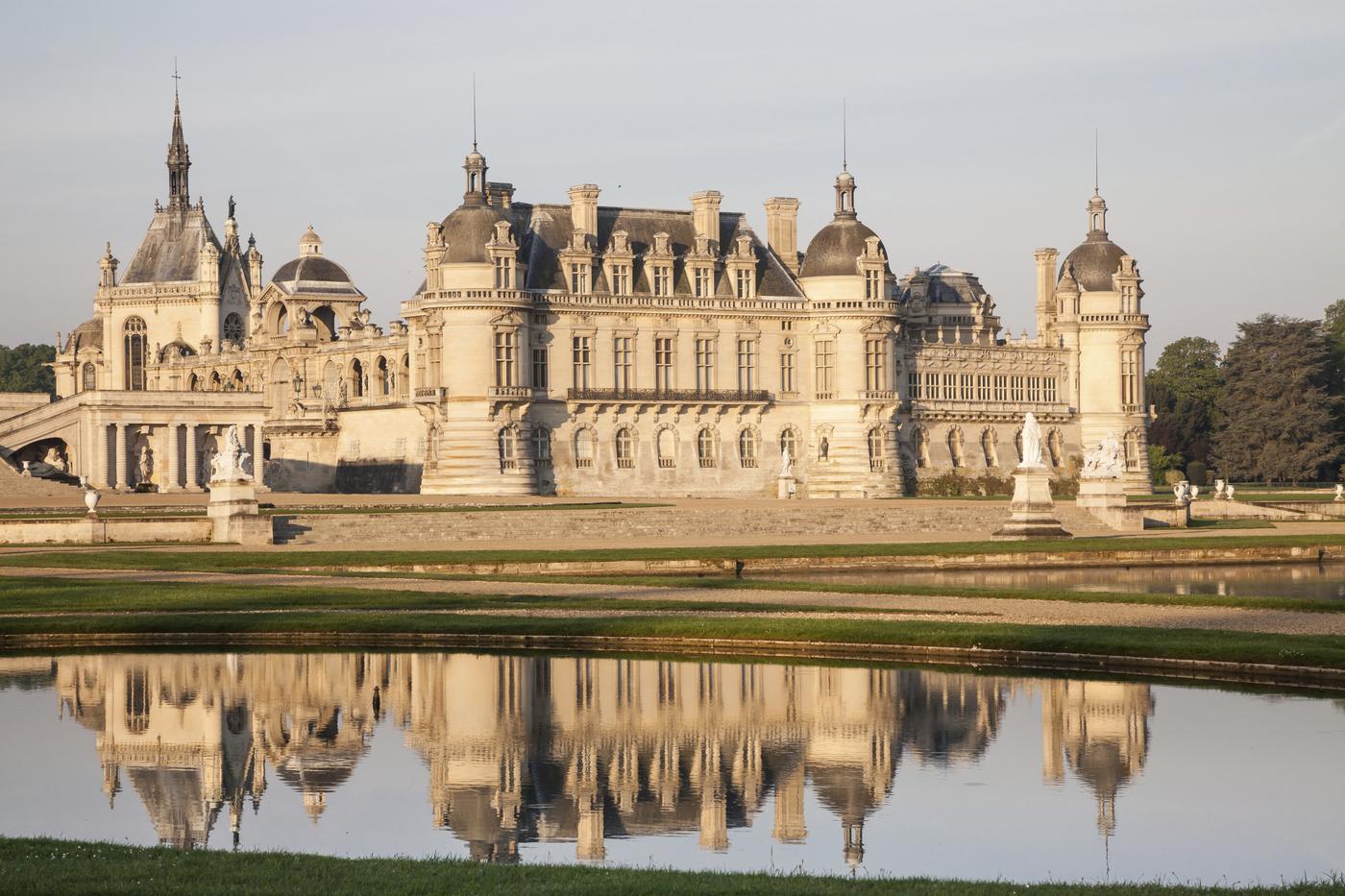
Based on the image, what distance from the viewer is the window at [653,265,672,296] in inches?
3324

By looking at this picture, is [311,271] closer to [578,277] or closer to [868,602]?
[578,277]

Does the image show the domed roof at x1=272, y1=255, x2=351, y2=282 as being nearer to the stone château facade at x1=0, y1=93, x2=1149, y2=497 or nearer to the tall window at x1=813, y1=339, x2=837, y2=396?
the stone château facade at x1=0, y1=93, x2=1149, y2=497

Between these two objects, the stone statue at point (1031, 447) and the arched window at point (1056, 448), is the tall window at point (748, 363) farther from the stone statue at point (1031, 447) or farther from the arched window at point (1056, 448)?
the stone statue at point (1031, 447)

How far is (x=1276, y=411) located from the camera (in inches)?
4432

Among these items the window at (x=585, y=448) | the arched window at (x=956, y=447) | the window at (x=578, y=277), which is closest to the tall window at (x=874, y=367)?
the arched window at (x=956, y=447)

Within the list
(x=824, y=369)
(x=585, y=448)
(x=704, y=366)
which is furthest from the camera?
(x=824, y=369)

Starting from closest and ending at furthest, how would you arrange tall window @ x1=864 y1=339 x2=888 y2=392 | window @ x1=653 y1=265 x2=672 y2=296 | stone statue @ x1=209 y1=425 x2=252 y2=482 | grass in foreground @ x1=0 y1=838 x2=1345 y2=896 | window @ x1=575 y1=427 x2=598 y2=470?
grass in foreground @ x1=0 y1=838 x2=1345 y2=896 < stone statue @ x1=209 y1=425 x2=252 y2=482 < window @ x1=575 y1=427 x2=598 y2=470 < window @ x1=653 y1=265 x2=672 y2=296 < tall window @ x1=864 y1=339 x2=888 y2=392

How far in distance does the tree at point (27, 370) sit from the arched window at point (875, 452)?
114361 mm

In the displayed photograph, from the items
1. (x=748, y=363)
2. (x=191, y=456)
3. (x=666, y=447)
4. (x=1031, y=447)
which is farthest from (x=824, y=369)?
(x=191, y=456)

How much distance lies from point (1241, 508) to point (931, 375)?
19443mm

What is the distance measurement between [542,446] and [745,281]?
12.0 metres

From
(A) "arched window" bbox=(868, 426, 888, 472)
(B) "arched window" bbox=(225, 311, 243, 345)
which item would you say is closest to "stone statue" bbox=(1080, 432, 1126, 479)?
(A) "arched window" bbox=(868, 426, 888, 472)

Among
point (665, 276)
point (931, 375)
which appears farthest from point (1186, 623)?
point (931, 375)

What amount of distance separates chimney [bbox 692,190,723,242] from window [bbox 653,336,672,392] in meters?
5.29
